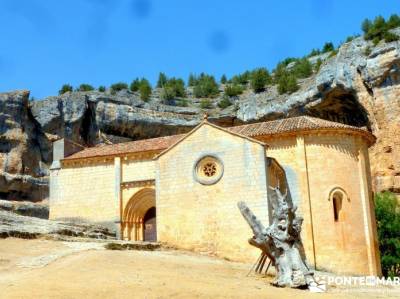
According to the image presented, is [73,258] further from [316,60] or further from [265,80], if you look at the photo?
[316,60]

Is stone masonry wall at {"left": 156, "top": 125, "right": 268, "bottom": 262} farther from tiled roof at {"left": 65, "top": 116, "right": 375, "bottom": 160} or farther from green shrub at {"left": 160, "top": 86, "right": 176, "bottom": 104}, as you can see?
green shrub at {"left": 160, "top": 86, "right": 176, "bottom": 104}

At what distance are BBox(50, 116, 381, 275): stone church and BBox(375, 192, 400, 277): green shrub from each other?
32.8 feet

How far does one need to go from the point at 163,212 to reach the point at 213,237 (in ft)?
9.49

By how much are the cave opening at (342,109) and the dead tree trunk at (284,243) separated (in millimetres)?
22137

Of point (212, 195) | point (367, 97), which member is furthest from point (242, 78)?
point (212, 195)

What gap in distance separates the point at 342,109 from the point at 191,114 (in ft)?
47.2

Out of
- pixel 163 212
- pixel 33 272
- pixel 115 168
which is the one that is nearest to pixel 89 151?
pixel 115 168

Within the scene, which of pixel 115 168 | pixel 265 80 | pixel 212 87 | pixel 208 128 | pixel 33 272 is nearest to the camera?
pixel 33 272

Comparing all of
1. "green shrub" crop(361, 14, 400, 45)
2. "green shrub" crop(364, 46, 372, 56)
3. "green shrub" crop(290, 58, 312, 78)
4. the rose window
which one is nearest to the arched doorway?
the rose window

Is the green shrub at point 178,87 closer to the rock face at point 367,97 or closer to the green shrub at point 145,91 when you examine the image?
the green shrub at point 145,91

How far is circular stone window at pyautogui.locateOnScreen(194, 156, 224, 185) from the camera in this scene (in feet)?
75.2

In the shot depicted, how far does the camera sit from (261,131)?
26.1 meters

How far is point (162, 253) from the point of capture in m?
20.0

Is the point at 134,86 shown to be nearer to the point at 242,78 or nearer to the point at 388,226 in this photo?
the point at 242,78
